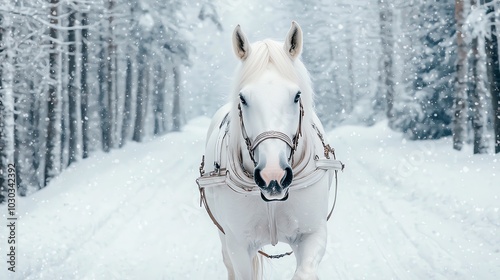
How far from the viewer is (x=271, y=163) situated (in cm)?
447

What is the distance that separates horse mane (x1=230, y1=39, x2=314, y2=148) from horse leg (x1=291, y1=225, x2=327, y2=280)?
3.36 feet

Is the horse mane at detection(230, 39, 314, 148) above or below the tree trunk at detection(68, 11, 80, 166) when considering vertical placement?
above

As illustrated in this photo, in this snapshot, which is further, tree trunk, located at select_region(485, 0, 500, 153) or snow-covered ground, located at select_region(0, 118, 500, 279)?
tree trunk, located at select_region(485, 0, 500, 153)

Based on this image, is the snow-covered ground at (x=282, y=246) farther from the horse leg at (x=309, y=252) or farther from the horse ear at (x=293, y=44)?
the horse ear at (x=293, y=44)

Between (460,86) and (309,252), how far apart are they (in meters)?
17.7

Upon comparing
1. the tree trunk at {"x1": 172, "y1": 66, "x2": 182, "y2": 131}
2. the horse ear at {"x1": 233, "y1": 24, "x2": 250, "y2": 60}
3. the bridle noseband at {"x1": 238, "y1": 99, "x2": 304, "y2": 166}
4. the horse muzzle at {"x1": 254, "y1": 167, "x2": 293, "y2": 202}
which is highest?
the horse ear at {"x1": 233, "y1": 24, "x2": 250, "y2": 60}

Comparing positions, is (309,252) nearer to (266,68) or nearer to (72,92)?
(266,68)

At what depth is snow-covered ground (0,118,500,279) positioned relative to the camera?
9602 mm

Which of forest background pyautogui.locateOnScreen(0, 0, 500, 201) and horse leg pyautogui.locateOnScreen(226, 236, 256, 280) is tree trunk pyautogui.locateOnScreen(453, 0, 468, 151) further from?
horse leg pyautogui.locateOnScreen(226, 236, 256, 280)

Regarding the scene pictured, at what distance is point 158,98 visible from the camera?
1734 inches

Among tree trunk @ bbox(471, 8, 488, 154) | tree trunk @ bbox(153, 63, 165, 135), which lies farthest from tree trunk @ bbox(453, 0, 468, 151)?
tree trunk @ bbox(153, 63, 165, 135)

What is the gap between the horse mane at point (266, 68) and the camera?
5.11 m

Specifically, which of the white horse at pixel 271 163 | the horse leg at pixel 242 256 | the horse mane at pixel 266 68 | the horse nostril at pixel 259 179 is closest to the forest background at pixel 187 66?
the horse mane at pixel 266 68

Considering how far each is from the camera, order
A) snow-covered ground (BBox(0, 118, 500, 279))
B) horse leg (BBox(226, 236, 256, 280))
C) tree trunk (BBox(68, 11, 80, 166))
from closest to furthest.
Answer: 1. horse leg (BBox(226, 236, 256, 280))
2. snow-covered ground (BBox(0, 118, 500, 279))
3. tree trunk (BBox(68, 11, 80, 166))
